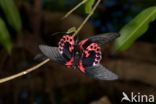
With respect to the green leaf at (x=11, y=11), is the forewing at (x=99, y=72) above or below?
below

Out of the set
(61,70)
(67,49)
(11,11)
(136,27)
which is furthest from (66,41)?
(61,70)

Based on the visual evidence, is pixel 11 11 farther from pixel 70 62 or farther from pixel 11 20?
pixel 70 62

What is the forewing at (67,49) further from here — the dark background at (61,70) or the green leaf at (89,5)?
the dark background at (61,70)

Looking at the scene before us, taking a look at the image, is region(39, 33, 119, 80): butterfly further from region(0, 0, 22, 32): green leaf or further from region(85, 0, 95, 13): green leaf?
region(0, 0, 22, 32): green leaf

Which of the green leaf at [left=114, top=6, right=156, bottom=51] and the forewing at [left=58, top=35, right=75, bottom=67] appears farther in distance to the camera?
the green leaf at [left=114, top=6, right=156, bottom=51]

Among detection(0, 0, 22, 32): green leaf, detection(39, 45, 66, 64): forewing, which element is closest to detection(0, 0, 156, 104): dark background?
detection(0, 0, 22, 32): green leaf

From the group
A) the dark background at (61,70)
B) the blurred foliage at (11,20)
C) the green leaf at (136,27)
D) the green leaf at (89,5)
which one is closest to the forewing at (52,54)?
the green leaf at (89,5)
